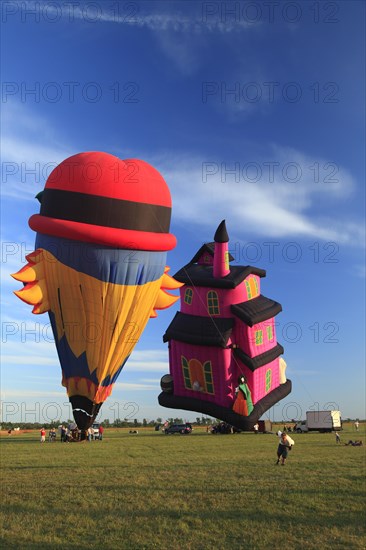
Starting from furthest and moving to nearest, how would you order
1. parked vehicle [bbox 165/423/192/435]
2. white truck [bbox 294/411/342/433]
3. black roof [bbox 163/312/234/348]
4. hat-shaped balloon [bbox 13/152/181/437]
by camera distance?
white truck [bbox 294/411/342/433], parked vehicle [bbox 165/423/192/435], black roof [bbox 163/312/234/348], hat-shaped balloon [bbox 13/152/181/437]

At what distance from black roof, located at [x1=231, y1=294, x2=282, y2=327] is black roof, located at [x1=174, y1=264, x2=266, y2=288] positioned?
1.11m

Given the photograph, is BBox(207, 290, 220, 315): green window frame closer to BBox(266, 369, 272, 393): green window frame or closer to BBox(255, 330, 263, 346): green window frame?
BBox(255, 330, 263, 346): green window frame

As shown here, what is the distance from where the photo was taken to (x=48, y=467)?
651 inches

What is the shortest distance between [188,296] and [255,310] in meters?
2.94

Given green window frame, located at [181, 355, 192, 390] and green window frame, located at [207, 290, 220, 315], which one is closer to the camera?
green window frame, located at [207, 290, 220, 315]

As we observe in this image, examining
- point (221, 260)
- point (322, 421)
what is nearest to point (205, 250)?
point (221, 260)

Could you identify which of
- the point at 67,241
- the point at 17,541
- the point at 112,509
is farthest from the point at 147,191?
the point at 17,541

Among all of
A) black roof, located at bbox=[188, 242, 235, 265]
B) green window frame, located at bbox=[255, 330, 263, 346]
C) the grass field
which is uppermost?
black roof, located at bbox=[188, 242, 235, 265]

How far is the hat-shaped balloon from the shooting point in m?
13.2

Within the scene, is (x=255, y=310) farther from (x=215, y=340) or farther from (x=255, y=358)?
(x=215, y=340)

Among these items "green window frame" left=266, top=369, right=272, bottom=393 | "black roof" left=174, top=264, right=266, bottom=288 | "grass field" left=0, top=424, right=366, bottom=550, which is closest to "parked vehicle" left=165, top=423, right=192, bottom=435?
"green window frame" left=266, top=369, right=272, bottom=393

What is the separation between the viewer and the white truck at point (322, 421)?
39.6m

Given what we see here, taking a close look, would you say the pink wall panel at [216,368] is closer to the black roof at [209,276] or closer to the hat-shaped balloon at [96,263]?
the black roof at [209,276]

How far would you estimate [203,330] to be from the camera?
21.7m
